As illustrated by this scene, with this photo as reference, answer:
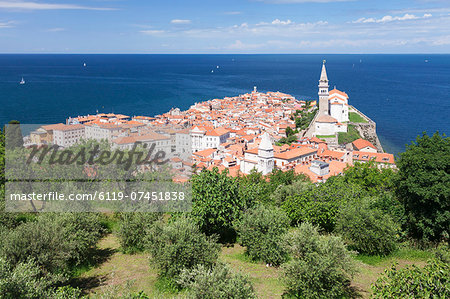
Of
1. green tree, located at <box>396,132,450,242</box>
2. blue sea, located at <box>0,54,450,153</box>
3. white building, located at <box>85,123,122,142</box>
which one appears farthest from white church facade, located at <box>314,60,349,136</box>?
green tree, located at <box>396,132,450,242</box>

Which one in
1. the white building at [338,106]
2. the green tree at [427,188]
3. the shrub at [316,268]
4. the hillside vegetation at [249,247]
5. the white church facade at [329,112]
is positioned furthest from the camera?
the white building at [338,106]

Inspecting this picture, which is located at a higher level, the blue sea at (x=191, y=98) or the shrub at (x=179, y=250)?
the blue sea at (x=191, y=98)

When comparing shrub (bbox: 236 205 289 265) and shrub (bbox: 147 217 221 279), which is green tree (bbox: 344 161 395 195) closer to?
shrub (bbox: 236 205 289 265)

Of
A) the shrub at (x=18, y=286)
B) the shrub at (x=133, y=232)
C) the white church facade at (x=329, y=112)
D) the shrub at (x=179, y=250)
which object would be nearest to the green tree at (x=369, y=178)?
the shrub at (x=179, y=250)

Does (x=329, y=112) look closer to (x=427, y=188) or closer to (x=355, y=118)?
(x=355, y=118)

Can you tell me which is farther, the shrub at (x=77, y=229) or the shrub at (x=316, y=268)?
the shrub at (x=77, y=229)

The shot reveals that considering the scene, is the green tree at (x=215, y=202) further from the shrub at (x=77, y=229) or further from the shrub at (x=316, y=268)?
the shrub at (x=316, y=268)
